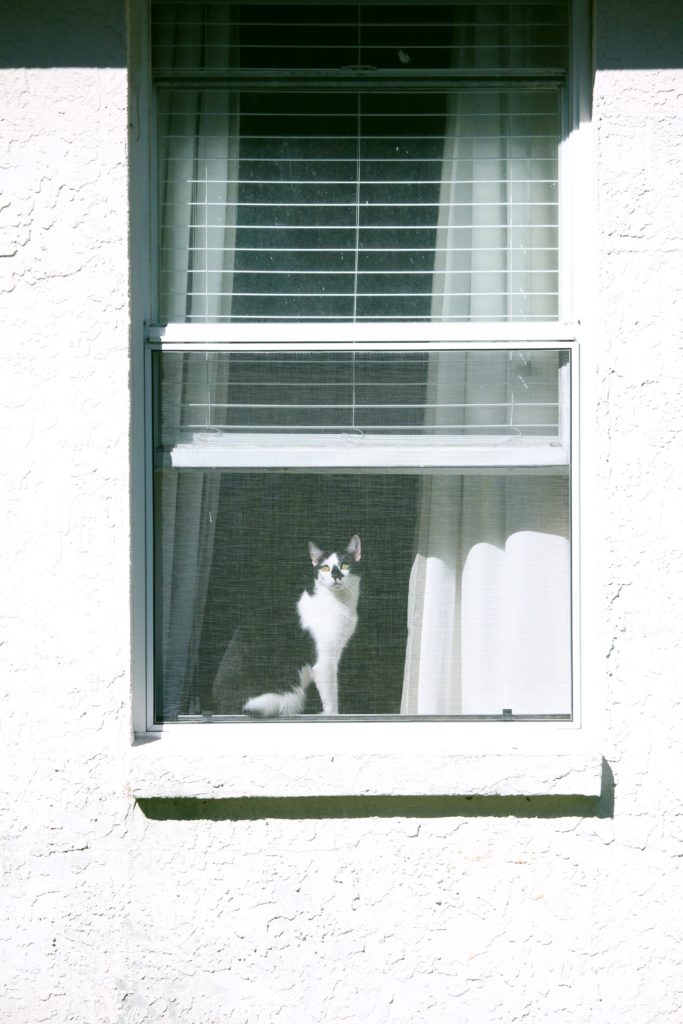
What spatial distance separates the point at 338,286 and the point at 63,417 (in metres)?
0.94

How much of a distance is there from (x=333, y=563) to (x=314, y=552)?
2.7 inches

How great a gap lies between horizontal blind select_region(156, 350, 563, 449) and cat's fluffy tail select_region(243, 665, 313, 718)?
82 cm

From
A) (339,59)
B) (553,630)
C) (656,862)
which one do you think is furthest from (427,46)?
(656,862)

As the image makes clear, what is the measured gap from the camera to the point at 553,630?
127 inches

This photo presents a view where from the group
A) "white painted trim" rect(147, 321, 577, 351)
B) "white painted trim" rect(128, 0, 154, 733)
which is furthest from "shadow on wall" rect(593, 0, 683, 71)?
"white painted trim" rect(128, 0, 154, 733)

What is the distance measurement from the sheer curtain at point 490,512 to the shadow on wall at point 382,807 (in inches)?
11.2

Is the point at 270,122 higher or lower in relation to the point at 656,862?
higher

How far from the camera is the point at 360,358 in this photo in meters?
3.19

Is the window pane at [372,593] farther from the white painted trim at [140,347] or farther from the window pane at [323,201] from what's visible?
the window pane at [323,201]

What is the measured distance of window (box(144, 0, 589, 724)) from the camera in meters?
3.21

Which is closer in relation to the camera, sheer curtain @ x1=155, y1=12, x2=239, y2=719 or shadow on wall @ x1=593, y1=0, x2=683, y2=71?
shadow on wall @ x1=593, y1=0, x2=683, y2=71

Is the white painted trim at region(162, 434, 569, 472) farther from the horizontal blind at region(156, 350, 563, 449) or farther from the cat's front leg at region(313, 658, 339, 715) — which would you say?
the cat's front leg at region(313, 658, 339, 715)

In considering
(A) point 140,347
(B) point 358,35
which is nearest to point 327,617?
(A) point 140,347

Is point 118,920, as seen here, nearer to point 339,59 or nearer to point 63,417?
point 63,417
